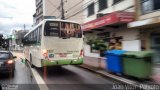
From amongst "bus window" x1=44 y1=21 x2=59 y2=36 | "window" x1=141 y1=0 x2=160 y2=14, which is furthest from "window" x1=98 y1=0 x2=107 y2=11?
"bus window" x1=44 y1=21 x2=59 y2=36

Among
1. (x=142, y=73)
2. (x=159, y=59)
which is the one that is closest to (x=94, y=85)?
(x=142, y=73)

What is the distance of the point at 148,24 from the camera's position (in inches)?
669

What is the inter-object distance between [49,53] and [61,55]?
0.68 meters

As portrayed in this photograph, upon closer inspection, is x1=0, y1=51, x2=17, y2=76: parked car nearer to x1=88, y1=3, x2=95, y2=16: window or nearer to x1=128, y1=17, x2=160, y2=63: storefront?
x1=128, y1=17, x2=160, y2=63: storefront

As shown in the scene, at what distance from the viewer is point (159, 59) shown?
18141 mm

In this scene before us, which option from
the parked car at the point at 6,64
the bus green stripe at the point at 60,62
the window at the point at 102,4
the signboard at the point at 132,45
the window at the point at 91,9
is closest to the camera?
the parked car at the point at 6,64

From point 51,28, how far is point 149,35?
26.2ft

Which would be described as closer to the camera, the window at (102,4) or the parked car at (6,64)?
the parked car at (6,64)

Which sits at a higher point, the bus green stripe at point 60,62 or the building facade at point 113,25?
the building facade at point 113,25

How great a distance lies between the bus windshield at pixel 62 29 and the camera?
14.0 meters

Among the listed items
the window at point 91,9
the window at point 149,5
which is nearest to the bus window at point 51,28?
the window at point 149,5

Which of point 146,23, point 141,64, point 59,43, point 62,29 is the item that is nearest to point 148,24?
point 146,23

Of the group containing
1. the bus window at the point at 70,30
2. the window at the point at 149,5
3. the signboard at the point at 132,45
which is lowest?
the signboard at the point at 132,45

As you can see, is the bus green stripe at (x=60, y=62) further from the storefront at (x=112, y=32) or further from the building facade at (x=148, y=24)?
the building facade at (x=148, y=24)
